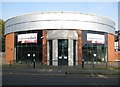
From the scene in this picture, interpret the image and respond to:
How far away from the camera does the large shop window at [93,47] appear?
3994cm

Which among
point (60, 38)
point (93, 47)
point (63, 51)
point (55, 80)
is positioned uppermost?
point (60, 38)

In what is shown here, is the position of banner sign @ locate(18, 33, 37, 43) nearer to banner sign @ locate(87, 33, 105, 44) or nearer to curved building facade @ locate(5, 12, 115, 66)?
curved building facade @ locate(5, 12, 115, 66)

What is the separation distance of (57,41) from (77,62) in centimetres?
417

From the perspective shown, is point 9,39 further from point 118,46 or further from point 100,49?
point 118,46

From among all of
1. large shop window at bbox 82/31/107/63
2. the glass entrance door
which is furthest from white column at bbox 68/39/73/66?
large shop window at bbox 82/31/107/63

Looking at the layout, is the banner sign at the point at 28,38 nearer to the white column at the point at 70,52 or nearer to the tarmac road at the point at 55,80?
the white column at the point at 70,52

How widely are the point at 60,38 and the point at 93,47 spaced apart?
678 cm

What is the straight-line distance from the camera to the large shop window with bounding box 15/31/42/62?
3978cm

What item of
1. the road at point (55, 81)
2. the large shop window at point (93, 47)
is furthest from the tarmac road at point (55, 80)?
the large shop window at point (93, 47)

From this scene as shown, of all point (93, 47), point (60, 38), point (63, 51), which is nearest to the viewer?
point (60, 38)

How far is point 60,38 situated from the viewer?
36594 mm

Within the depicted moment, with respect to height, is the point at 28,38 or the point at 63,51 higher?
the point at 28,38

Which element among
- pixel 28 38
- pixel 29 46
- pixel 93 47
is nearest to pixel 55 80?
pixel 29 46

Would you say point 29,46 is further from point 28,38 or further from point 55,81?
point 55,81
